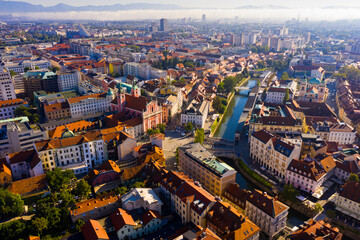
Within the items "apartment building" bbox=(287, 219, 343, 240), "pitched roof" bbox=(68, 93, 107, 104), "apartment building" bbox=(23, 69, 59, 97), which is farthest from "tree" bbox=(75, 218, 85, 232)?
"apartment building" bbox=(23, 69, 59, 97)

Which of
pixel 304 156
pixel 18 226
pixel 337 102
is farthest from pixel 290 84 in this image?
pixel 18 226

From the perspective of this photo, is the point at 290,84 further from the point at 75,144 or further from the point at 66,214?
the point at 66,214

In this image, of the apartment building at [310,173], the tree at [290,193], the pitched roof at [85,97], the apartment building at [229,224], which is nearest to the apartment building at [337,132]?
the apartment building at [310,173]

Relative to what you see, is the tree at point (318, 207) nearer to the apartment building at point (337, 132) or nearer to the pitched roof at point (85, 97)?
the apartment building at point (337, 132)

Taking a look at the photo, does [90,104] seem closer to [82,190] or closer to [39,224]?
[82,190]

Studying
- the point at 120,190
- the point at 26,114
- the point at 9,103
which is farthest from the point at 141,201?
the point at 9,103

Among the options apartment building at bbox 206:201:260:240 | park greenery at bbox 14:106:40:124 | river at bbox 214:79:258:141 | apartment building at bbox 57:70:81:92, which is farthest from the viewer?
apartment building at bbox 57:70:81:92

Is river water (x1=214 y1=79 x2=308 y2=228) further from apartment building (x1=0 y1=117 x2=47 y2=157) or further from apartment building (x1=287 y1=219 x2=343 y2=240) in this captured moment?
apartment building (x1=0 y1=117 x2=47 y2=157)
